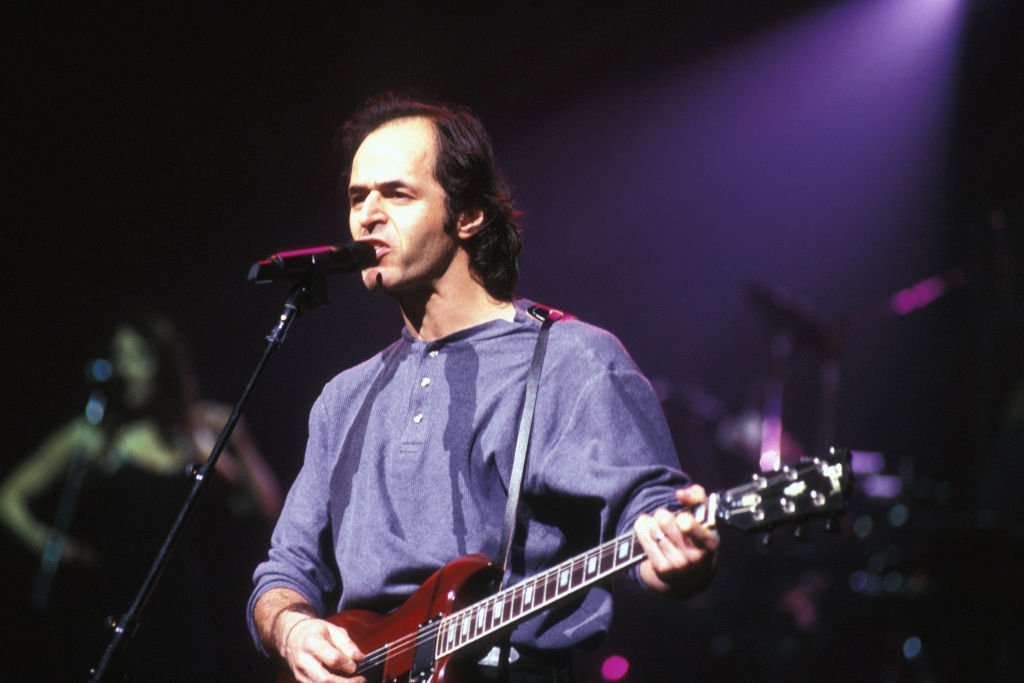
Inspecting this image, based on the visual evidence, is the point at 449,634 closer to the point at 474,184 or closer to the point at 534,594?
the point at 534,594

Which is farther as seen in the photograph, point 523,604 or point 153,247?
point 153,247

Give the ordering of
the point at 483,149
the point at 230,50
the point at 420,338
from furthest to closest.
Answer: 1. the point at 230,50
2. the point at 483,149
3. the point at 420,338

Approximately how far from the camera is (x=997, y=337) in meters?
6.04

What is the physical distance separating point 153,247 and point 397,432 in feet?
10.6

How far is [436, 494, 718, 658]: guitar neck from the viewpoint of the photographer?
196 cm

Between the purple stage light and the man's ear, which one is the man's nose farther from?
the purple stage light

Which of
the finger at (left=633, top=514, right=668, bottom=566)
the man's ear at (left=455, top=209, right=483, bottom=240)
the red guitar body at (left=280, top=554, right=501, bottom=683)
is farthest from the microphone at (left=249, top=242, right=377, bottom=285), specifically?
the finger at (left=633, top=514, right=668, bottom=566)

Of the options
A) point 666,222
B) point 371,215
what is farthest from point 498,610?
point 666,222

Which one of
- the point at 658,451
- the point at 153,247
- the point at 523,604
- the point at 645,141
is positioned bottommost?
the point at 523,604

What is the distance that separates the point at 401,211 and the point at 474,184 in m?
0.30

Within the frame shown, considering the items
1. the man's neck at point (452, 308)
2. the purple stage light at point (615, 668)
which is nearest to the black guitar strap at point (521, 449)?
the man's neck at point (452, 308)

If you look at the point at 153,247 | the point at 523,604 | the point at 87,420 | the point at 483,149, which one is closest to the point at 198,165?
the point at 153,247

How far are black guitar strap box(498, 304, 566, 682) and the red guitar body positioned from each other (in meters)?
0.08

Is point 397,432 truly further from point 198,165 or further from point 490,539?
point 198,165
